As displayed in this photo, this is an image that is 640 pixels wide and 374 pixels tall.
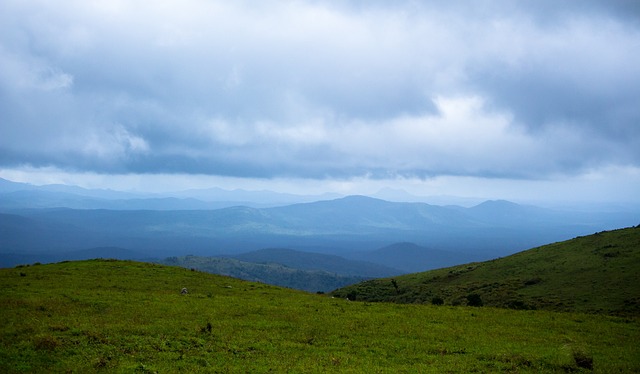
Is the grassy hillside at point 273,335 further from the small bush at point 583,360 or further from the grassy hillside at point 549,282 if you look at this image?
the grassy hillside at point 549,282

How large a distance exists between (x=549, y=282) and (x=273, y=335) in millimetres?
62289

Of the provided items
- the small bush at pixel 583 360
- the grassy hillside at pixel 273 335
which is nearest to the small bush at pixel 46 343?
the grassy hillside at pixel 273 335

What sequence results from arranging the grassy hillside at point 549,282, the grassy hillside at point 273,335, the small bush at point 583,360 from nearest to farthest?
1. the grassy hillside at point 273,335
2. the small bush at point 583,360
3. the grassy hillside at point 549,282

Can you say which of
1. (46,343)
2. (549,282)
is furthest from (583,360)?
(549,282)

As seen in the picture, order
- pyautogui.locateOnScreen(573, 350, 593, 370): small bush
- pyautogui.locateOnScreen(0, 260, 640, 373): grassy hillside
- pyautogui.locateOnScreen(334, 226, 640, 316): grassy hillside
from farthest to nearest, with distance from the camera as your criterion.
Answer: pyautogui.locateOnScreen(334, 226, 640, 316): grassy hillside → pyautogui.locateOnScreen(573, 350, 593, 370): small bush → pyautogui.locateOnScreen(0, 260, 640, 373): grassy hillside

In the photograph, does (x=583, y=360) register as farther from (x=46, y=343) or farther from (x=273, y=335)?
(x=46, y=343)

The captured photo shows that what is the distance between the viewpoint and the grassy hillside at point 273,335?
20.8 meters

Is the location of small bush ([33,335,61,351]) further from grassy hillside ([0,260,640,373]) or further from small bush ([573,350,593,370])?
small bush ([573,350,593,370])

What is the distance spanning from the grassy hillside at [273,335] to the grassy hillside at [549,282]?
21.2 metres

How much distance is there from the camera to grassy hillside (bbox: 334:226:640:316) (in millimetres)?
58906

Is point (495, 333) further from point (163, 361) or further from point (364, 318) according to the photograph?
point (163, 361)

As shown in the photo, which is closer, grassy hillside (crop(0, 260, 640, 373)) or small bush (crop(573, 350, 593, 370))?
grassy hillside (crop(0, 260, 640, 373))

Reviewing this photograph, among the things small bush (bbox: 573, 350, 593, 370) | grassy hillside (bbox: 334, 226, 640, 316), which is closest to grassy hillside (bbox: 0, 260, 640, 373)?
A: small bush (bbox: 573, 350, 593, 370)

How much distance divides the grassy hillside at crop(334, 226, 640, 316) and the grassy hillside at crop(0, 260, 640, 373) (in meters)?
21.2
